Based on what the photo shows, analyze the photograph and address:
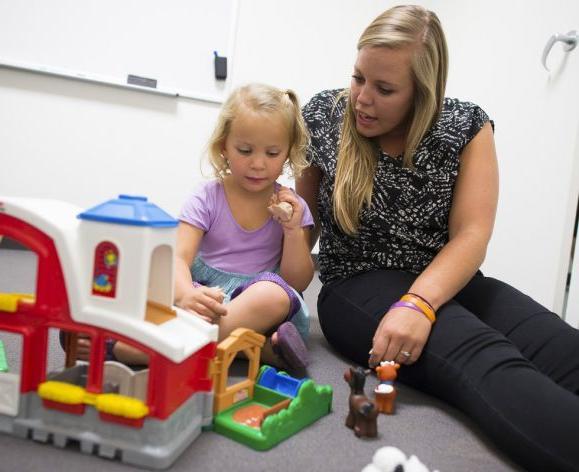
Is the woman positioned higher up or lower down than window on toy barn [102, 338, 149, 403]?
higher up

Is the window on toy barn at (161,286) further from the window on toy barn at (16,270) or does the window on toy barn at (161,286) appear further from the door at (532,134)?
the door at (532,134)

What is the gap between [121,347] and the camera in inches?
34.1

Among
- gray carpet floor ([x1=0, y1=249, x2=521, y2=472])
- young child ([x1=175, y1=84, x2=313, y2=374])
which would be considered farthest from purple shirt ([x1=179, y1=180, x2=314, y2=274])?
gray carpet floor ([x1=0, y1=249, x2=521, y2=472])

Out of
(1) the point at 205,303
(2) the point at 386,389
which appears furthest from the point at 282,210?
(2) the point at 386,389

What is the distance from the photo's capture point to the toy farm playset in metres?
0.58

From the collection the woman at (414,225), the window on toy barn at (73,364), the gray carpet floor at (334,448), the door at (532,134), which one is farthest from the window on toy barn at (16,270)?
the door at (532,134)

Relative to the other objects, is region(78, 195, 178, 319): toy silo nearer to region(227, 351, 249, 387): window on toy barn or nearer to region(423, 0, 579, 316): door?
region(227, 351, 249, 387): window on toy barn

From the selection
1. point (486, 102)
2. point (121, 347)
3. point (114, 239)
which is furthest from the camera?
point (486, 102)

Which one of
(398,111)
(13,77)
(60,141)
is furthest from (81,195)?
(398,111)

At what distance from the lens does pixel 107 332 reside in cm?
59

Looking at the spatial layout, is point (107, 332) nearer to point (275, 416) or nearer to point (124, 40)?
point (275, 416)

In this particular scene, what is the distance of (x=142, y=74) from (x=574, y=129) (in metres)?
1.57

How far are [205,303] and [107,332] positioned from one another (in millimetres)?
287

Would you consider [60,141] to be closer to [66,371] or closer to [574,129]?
[66,371]
